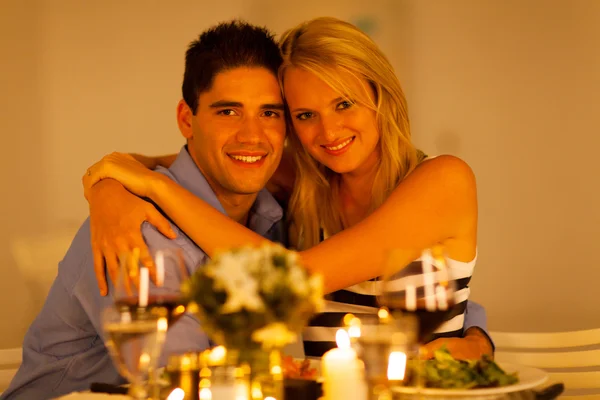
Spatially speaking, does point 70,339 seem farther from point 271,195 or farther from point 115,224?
point 271,195

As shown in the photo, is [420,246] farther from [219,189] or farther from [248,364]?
[248,364]

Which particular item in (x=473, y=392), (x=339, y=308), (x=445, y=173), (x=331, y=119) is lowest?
(x=473, y=392)

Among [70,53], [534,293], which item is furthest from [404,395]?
[70,53]

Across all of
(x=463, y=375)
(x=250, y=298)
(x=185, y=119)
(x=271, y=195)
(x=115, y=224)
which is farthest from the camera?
(x=271, y=195)

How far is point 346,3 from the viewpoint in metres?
3.87

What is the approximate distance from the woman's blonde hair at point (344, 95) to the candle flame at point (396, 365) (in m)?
1.18

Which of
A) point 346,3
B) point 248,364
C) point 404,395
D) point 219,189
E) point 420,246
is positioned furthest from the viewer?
point 346,3

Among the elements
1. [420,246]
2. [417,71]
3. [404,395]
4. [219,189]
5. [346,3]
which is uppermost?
[346,3]

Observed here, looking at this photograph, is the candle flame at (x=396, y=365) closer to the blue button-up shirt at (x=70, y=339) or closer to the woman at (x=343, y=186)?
the woman at (x=343, y=186)

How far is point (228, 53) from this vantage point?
2221 millimetres

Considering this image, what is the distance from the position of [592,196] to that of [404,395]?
2.76m

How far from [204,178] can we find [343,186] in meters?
0.46

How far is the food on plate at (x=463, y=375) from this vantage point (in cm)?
120

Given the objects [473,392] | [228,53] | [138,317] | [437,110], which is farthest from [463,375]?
[437,110]
